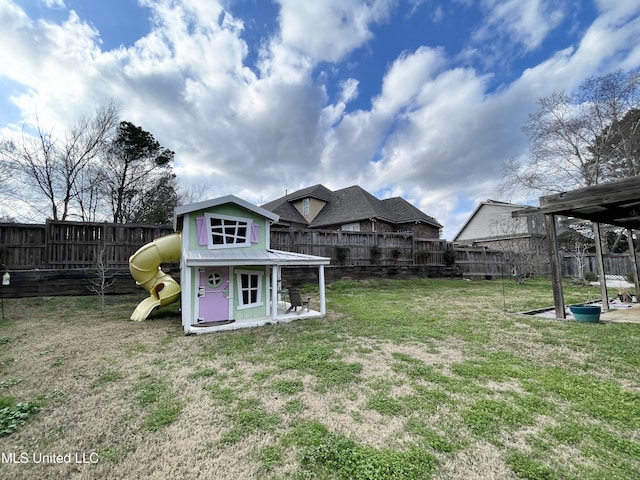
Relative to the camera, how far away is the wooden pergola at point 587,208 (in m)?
5.62

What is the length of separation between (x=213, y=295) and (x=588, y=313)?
865cm

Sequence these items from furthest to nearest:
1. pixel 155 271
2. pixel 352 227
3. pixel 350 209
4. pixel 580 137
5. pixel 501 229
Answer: pixel 501 229 < pixel 350 209 < pixel 352 227 < pixel 580 137 < pixel 155 271

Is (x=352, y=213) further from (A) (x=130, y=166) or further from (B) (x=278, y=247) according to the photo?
(A) (x=130, y=166)

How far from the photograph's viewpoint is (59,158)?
50.0 ft

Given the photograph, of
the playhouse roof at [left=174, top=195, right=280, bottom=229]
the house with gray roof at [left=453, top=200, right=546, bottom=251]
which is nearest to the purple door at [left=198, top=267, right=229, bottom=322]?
the playhouse roof at [left=174, top=195, right=280, bottom=229]

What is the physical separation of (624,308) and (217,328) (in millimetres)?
11278

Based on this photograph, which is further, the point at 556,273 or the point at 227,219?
the point at 227,219

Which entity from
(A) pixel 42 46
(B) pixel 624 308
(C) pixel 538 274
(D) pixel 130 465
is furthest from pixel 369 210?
(D) pixel 130 465

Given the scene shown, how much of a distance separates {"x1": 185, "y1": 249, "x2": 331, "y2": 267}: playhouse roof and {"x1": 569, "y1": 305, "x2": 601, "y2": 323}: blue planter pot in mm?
6010

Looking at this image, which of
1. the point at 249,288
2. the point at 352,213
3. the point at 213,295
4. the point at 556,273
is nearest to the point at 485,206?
the point at 352,213

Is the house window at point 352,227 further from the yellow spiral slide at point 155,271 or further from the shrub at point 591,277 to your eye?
the yellow spiral slide at point 155,271

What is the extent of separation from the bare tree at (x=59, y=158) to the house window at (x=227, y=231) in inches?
568

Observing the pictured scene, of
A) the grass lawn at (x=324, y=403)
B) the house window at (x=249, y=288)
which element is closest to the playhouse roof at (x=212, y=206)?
the house window at (x=249, y=288)

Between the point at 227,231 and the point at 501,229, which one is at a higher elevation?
the point at 501,229
